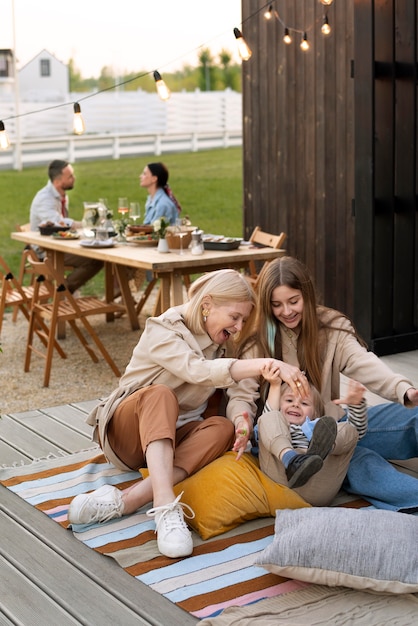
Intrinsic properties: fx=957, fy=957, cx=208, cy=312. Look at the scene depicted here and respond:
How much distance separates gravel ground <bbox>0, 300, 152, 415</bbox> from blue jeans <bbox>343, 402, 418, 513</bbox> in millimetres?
2292

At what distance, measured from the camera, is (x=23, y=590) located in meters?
3.09

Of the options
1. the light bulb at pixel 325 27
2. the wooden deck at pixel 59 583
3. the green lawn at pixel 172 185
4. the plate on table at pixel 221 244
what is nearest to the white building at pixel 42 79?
the green lawn at pixel 172 185

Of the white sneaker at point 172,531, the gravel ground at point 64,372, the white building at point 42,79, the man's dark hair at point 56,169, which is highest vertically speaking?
the white building at point 42,79

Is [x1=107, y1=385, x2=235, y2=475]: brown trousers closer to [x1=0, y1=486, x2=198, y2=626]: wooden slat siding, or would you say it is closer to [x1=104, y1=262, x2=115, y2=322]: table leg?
[x1=0, y1=486, x2=198, y2=626]: wooden slat siding

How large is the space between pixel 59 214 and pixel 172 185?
9.57 metres

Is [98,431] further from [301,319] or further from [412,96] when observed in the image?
[412,96]

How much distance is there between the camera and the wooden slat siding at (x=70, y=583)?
2910 mm

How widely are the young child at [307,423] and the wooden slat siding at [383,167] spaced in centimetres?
264

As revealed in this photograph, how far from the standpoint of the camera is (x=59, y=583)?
3135mm

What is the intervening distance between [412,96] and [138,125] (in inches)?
535

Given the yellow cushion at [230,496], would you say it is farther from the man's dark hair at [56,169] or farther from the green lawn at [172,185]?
the green lawn at [172,185]

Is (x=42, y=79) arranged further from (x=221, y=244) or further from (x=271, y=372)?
(x=271, y=372)

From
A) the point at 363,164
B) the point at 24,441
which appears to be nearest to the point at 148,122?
the point at 363,164

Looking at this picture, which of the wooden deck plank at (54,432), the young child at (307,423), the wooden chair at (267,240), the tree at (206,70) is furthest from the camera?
the tree at (206,70)
